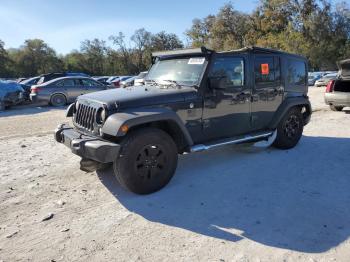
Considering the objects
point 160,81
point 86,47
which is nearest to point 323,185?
point 160,81

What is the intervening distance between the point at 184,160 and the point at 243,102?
4.66ft

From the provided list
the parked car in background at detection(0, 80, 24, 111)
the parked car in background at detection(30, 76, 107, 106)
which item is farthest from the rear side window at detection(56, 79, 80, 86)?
the parked car in background at detection(0, 80, 24, 111)

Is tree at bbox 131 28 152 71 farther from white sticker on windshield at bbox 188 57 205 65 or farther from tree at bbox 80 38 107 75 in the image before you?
white sticker on windshield at bbox 188 57 205 65

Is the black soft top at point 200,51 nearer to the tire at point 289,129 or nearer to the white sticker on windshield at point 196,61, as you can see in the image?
the white sticker on windshield at point 196,61

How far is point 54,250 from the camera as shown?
11.8 feet

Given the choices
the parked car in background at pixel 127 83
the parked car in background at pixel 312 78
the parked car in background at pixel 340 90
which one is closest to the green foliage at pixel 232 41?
the parked car in background at pixel 312 78

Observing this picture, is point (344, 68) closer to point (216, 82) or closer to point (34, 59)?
point (216, 82)

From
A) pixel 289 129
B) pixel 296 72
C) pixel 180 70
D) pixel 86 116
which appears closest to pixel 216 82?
pixel 180 70

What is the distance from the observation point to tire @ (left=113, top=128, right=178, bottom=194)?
14.9 ft

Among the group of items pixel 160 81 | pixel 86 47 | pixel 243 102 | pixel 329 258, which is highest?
pixel 86 47

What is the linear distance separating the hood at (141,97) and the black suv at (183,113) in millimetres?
13

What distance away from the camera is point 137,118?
4.47 meters

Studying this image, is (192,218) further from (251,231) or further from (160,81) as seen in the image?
(160,81)

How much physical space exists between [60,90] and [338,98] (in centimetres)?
1209
